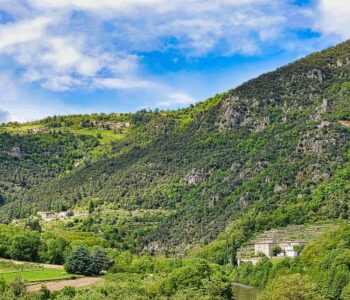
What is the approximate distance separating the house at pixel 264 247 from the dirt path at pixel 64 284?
64.5m

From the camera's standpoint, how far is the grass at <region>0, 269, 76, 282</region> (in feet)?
401

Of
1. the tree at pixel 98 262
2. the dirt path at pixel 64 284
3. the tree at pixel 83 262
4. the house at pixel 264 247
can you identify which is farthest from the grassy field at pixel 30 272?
the house at pixel 264 247

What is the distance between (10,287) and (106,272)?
51.0 meters

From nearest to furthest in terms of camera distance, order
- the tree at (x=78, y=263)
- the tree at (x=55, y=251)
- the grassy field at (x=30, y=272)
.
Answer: the grassy field at (x=30, y=272) → the tree at (x=78, y=263) → the tree at (x=55, y=251)

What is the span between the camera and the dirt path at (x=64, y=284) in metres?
111

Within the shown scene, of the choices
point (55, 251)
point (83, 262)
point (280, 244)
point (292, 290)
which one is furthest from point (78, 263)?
point (280, 244)

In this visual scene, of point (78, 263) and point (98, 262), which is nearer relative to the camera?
point (78, 263)

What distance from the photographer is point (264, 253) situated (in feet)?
610

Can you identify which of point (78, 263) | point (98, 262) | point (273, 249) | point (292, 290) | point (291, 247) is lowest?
point (292, 290)

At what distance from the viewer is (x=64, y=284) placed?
4643 inches

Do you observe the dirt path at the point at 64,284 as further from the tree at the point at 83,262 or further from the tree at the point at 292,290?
the tree at the point at 292,290

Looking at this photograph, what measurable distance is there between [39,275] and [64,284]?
11672 millimetres

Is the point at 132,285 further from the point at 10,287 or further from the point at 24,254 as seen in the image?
the point at 24,254

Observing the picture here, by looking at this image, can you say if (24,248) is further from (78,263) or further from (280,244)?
(280,244)
